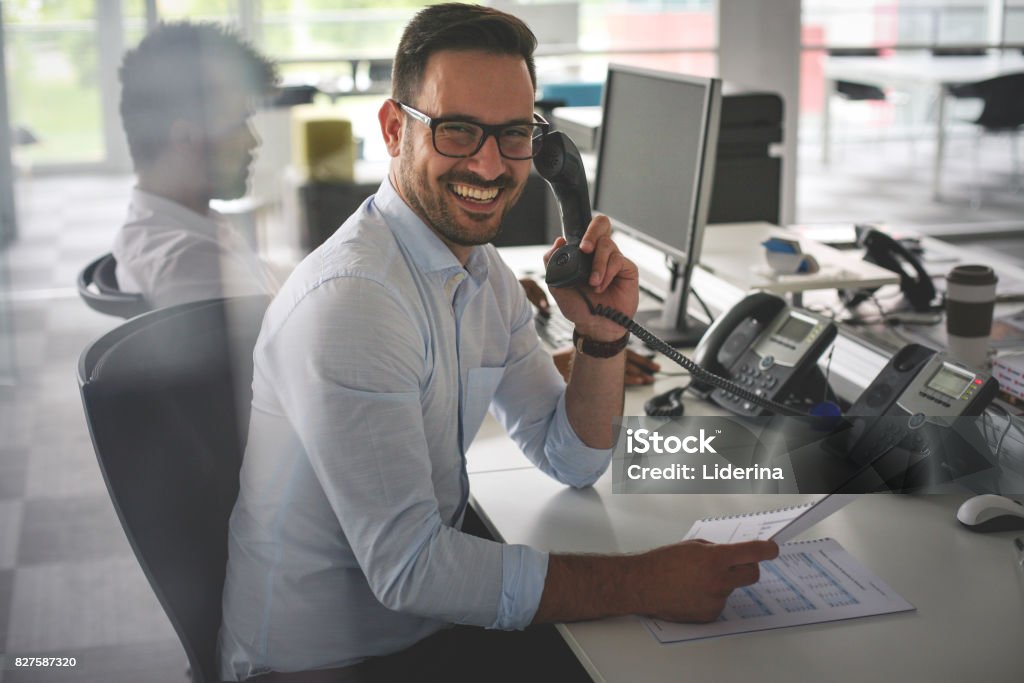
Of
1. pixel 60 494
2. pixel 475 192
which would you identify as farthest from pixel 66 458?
pixel 475 192

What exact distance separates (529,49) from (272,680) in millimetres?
906

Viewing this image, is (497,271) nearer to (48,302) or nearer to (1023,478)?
(1023,478)

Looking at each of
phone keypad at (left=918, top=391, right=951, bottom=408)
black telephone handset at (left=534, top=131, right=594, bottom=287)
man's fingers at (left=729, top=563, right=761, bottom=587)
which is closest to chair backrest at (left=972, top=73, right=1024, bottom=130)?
black telephone handset at (left=534, top=131, right=594, bottom=287)

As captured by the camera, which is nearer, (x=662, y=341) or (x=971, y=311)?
(x=662, y=341)

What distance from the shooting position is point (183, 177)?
2.41 meters

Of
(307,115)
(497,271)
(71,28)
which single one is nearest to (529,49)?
(497,271)

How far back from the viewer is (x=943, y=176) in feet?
22.6

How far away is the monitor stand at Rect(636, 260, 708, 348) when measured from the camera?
7.34 feet

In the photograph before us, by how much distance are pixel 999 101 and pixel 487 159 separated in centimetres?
556

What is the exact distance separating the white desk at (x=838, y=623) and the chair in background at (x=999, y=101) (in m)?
5.24

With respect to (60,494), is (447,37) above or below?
above

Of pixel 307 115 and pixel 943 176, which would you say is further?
pixel 943 176

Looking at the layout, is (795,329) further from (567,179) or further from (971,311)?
(567,179)

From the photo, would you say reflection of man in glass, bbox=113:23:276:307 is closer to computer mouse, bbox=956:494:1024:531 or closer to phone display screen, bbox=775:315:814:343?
phone display screen, bbox=775:315:814:343
